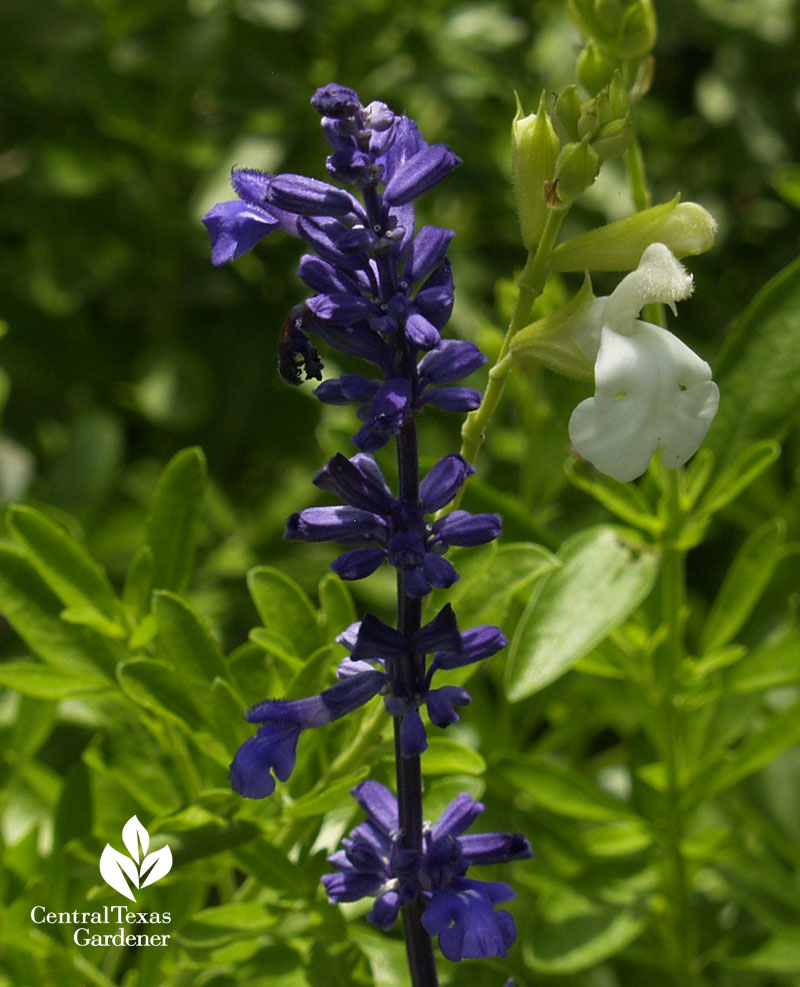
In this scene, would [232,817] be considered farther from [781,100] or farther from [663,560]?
[781,100]

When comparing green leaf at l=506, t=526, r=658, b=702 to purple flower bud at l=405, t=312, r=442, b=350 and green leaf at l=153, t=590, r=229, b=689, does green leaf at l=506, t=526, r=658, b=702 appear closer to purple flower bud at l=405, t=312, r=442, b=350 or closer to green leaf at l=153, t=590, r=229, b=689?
green leaf at l=153, t=590, r=229, b=689

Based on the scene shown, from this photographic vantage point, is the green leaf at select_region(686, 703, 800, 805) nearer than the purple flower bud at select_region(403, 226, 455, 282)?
No

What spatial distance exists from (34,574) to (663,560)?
86cm

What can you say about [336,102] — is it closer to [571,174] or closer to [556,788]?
[571,174]

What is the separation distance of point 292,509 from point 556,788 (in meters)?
1.22

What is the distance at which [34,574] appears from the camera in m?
1.52

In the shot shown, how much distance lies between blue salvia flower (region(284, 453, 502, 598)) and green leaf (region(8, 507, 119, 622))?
60cm

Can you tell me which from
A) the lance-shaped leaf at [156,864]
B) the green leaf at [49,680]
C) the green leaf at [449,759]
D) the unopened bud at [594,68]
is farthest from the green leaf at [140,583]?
the unopened bud at [594,68]

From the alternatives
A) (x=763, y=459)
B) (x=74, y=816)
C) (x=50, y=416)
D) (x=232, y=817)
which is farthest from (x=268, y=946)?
(x=50, y=416)

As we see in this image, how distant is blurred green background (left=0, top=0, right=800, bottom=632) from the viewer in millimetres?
2736

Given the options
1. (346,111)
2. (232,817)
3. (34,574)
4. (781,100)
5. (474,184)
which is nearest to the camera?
(346,111)

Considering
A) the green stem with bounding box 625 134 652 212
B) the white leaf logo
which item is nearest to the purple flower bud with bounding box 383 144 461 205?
the green stem with bounding box 625 134 652 212

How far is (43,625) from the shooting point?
4.91 ft

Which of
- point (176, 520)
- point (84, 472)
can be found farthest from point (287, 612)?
point (84, 472)
